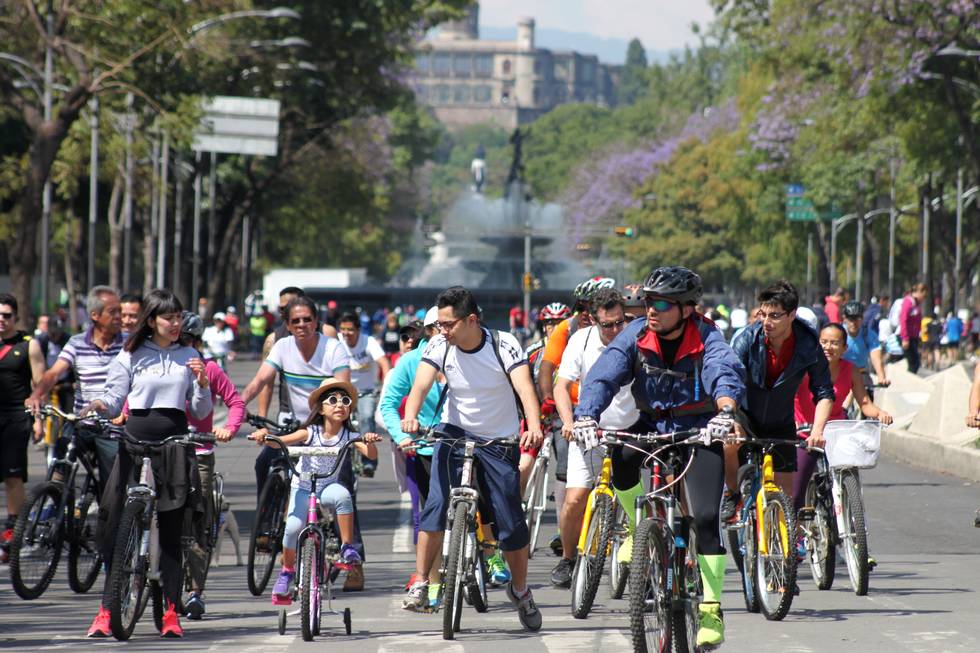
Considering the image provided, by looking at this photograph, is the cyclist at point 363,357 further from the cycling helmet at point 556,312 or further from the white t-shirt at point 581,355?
the white t-shirt at point 581,355

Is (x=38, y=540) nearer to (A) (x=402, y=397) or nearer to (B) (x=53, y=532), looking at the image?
(B) (x=53, y=532)

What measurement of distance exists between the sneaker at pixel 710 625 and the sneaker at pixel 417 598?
75.9 inches

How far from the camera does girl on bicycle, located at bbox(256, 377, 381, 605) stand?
9.83 meters

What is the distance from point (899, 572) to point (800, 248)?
60.7 meters

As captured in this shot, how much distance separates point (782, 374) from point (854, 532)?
3.53 feet

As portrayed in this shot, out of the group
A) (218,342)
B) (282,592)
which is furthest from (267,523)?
(218,342)

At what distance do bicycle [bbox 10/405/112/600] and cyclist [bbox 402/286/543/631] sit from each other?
231 centimetres

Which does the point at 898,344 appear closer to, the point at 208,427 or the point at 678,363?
the point at 208,427

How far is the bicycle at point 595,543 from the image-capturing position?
9656mm

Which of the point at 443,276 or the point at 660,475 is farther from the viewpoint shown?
the point at 443,276

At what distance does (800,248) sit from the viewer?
7175cm

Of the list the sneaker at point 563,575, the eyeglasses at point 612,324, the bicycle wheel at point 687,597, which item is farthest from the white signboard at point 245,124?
the bicycle wheel at point 687,597

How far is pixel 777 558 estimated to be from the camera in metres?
9.66

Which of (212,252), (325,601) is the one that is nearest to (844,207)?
(212,252)
